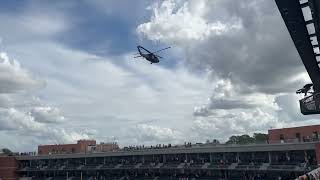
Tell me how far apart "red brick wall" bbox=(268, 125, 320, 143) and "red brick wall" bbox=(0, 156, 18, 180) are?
63.6 m

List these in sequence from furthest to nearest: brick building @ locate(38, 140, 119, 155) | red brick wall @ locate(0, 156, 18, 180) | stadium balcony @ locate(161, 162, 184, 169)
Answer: brick building @ locate(38, 140, 119, 155), red brick wall @ locate(0, 156, 18, 180), stadium balcony @ locate(161, 162, 184, 169)

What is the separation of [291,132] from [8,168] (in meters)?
68.6

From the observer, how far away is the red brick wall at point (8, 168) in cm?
11150

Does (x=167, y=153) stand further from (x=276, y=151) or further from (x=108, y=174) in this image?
(x=276, y=151)

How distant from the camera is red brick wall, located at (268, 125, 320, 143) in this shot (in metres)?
79.5

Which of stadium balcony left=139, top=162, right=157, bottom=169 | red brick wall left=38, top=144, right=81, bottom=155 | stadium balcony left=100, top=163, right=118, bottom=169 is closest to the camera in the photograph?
stadium balcony left=139, top=162, right=157, bottom=169

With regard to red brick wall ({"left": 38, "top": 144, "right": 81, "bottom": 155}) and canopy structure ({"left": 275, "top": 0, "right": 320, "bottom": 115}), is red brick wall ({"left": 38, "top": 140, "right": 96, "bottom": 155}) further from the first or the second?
canopy structure ({"left": 275, "top": 0, "right": 320, "bottom": 115})

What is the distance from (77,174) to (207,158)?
1381 inches

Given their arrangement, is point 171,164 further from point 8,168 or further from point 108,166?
point 8,168

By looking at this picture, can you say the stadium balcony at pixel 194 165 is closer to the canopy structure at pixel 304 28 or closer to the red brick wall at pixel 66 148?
the canopy structure at pixel 304 28

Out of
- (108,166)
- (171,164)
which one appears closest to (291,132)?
(171,164)

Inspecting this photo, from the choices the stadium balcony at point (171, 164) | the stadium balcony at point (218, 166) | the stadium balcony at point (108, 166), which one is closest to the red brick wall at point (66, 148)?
the stadium balcony at point (108, 166)

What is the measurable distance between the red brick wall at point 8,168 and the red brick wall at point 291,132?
63.6m

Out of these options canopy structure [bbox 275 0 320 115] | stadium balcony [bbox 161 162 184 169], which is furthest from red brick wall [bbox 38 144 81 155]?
canopy structure [bbox 275 0 320 115]
